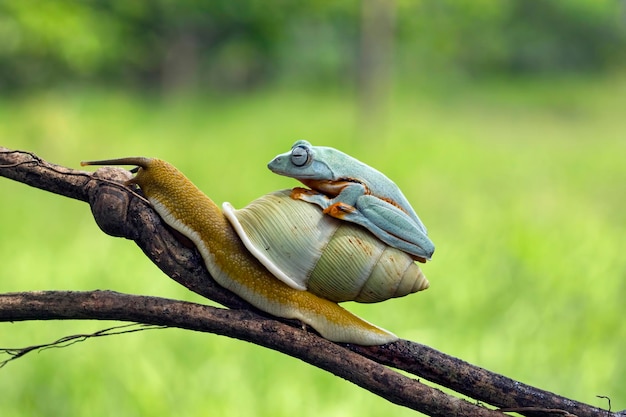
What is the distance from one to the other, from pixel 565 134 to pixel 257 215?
7843mm

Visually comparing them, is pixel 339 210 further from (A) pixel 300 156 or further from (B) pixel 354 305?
(B) pixel 354 305

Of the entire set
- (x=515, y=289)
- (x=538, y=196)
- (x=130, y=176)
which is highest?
(x=538, y=196)

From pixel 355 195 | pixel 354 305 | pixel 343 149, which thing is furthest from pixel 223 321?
pixel 343 149

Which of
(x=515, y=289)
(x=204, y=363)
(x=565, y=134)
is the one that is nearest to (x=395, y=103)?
(x=565, y=134)

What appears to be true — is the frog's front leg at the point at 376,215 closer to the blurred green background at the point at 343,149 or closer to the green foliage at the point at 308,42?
the blurred green background at the point at 343,149

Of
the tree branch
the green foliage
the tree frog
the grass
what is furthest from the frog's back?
the green foliage

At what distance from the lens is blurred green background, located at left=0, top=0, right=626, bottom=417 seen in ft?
7.39

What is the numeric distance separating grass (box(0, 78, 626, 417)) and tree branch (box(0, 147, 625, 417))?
122cm

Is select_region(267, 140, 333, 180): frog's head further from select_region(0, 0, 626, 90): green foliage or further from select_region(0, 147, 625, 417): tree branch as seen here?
select_region(0, 0, 626, 90): green foliage

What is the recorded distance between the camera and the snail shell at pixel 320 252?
0.79 meters

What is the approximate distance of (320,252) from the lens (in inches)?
31.4

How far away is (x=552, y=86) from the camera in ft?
36.5

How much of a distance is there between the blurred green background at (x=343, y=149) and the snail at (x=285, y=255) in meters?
1.23

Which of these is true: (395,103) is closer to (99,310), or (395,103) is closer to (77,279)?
(77,279)
